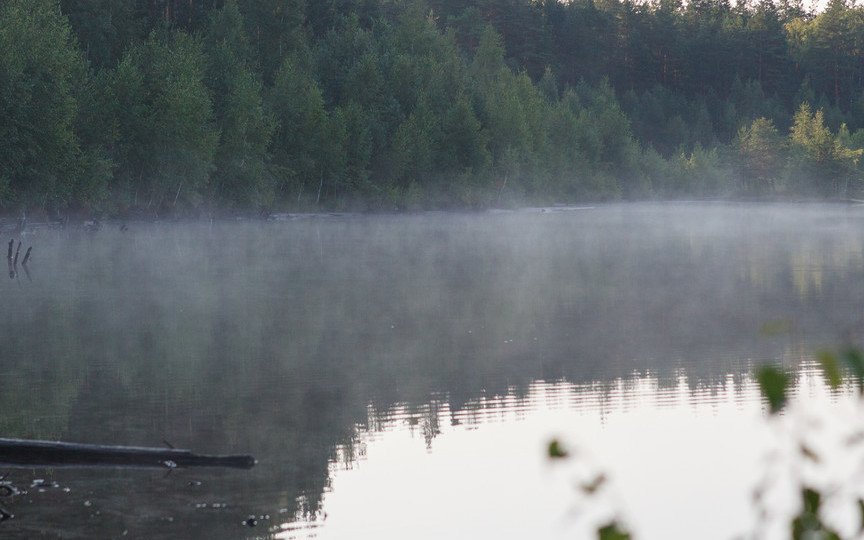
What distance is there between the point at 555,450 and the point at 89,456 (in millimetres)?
10052

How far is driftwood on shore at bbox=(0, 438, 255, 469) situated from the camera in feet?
39.8

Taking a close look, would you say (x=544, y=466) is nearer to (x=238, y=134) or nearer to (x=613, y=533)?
(x=613, y=533)

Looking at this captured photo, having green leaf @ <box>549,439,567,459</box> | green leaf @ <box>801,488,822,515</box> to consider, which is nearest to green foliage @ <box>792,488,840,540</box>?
green leaf @ <box>801,488,822,515</box>

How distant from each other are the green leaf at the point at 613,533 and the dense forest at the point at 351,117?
58.9 m

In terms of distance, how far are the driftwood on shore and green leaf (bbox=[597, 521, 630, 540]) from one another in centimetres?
977

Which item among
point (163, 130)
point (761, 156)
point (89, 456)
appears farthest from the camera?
point (761, 156)

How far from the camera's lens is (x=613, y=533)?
2.97 m

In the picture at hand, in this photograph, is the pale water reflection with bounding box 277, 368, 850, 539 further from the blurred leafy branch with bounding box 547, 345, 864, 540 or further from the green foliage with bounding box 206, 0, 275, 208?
the green foliage with bounding box 206, 0, 275, 208

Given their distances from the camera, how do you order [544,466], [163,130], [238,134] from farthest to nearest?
[238,134]
[163,130]
[544,466]

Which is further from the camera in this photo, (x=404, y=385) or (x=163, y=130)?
(x=163, y=130)

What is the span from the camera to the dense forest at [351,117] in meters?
66.9

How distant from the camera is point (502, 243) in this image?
209 feet

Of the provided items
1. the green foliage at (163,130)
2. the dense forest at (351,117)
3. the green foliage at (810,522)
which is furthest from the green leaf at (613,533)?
the green foliage at (163,130)

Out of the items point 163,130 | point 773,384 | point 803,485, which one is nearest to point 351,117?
point 163,130
